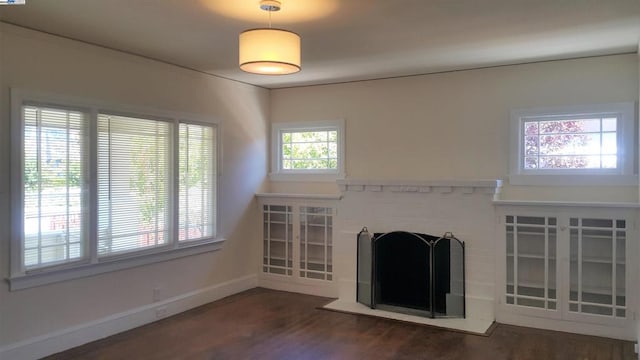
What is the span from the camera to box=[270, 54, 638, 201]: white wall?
4.52 metres

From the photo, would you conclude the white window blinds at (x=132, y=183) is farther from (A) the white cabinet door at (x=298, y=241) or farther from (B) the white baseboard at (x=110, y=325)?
(A) the white cabinet door at (x=298, y=241)

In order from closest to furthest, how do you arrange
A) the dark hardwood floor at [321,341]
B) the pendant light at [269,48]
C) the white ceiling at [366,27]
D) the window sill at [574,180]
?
1. the pendant light at [269,48]
2. the white ceiling at [366,27]
3. the dark hardwood floor at [321,341]
4. the window sill at [574,180]

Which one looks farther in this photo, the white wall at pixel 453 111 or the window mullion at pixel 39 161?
the white wall at pixel 453 111

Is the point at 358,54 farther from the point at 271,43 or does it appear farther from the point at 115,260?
the point at 115,260

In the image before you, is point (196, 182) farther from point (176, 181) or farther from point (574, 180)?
point (574, 180)

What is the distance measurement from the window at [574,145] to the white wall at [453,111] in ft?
0.28

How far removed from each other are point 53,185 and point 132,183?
0.75 meters

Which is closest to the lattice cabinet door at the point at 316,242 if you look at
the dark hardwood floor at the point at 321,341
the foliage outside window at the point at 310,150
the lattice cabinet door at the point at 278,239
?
the lattice cabinet door at the point at 278,239

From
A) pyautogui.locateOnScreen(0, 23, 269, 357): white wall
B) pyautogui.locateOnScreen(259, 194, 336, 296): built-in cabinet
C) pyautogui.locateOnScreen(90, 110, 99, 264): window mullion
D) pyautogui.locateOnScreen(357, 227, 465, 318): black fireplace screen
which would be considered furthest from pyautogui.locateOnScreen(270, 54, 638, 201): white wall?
pyautogui.locateOnScreen(90, 110, 99, 264): window mullion

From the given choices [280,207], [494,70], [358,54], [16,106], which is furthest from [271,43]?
[280,207]

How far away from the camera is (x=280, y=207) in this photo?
595cm

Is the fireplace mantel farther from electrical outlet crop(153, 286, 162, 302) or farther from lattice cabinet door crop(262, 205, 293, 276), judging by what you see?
electrical outlet crop(153, 286, 162, 302)

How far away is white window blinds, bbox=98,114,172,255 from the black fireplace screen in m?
2.09

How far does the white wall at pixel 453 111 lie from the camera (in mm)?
4516
